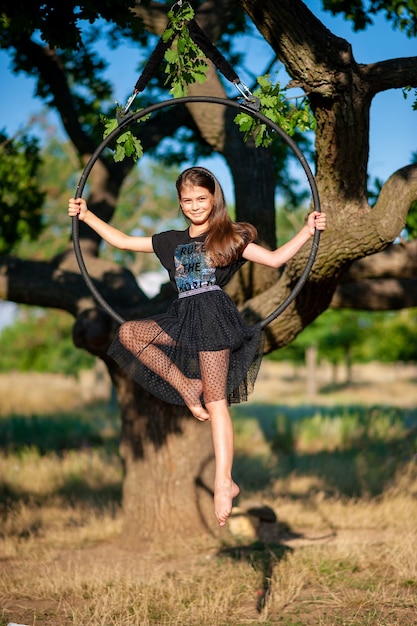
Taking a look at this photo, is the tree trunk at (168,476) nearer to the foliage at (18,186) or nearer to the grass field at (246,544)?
the grass field at (246,544)

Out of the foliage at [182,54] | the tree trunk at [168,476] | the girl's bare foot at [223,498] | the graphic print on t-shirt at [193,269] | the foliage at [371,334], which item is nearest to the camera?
the girl's bare foot at [223,498]

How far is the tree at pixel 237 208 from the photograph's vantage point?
5.09 meters

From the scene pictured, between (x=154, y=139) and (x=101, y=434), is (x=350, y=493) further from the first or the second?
(x=101, y=434)

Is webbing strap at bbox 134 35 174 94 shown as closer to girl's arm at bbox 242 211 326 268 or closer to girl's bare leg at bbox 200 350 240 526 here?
girl's arm at bbox 242 211 326 268

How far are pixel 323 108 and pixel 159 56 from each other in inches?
51.1

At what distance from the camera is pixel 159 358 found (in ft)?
14.0

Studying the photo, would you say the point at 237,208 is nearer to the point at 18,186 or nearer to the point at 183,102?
the point at 183,102

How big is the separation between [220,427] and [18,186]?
7.27m

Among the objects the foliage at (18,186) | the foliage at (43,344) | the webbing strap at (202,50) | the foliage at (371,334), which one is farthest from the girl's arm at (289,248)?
the foliage at (371,334)

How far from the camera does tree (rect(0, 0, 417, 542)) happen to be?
5.09 metres

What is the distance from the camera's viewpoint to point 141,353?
4293 millimetres

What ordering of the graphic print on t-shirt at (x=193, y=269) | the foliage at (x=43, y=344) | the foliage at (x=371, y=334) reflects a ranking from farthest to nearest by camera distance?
1. the foliage at (x=371, y=334)
2. the foliage at (x=43, y=344)
3. the graphic print on t-shirt at (x=193, y=269)

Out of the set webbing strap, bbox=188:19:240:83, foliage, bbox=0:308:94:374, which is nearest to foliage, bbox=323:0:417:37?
webbing strap, bbox=188:19:240:83

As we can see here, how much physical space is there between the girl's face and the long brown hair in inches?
0.7
